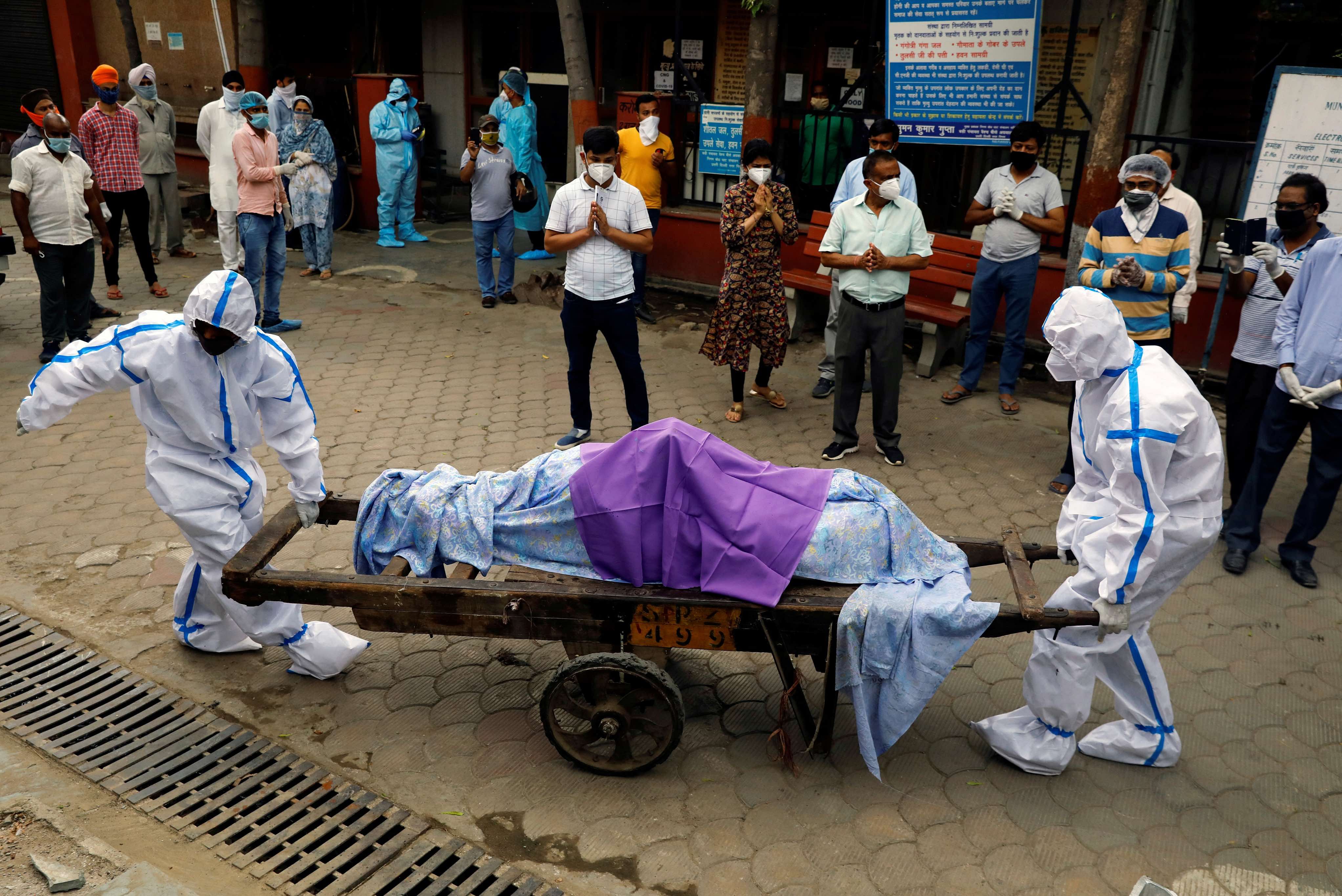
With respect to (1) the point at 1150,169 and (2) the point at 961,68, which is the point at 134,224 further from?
(1) the point at 1150,169

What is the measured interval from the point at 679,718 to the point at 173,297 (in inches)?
323

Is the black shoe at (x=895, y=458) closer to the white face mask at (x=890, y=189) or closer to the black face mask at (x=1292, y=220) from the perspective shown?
the white face mask at (x=890, y=189)

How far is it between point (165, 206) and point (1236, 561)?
35.3 feet

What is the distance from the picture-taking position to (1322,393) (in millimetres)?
5145

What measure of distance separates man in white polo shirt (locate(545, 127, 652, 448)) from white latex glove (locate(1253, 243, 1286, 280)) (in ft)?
11.4

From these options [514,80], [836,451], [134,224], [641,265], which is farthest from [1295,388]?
[134,224]

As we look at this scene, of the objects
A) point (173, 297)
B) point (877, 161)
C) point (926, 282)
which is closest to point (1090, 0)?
point (926, 282)

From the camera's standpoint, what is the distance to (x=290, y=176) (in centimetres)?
1026

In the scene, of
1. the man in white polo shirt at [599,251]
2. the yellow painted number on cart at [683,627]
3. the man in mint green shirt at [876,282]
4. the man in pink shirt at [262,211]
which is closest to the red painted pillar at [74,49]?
the man in pink shirt at [262,211]

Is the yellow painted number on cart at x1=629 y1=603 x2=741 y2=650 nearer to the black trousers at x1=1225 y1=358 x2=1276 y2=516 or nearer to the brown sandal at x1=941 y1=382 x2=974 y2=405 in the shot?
the black trousers at x1=1225 y1=358 x2=1276 y2=516

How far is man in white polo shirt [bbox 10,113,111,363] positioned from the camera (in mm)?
7680

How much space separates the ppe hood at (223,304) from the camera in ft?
13.1

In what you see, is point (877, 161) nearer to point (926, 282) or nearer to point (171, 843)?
point (926, 282)

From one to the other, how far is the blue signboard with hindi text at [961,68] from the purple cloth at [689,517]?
5667mm
